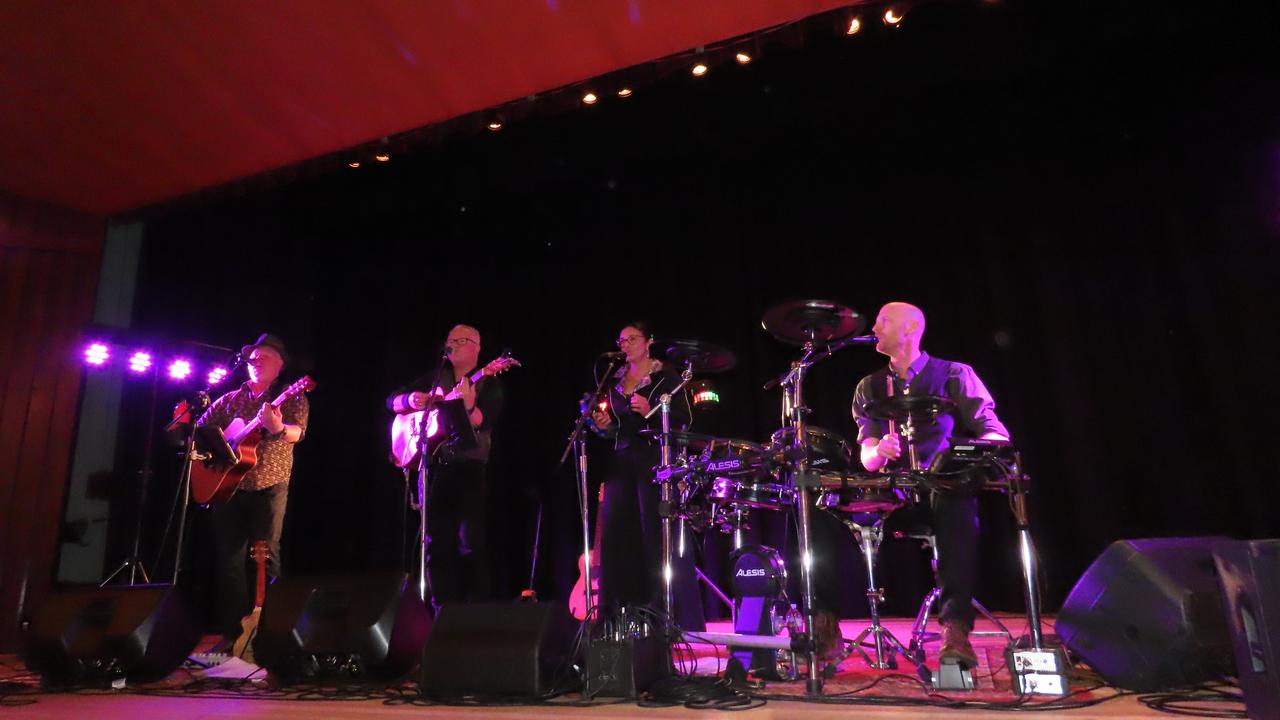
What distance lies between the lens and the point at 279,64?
440 cm

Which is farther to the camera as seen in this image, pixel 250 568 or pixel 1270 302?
pixel 250 568

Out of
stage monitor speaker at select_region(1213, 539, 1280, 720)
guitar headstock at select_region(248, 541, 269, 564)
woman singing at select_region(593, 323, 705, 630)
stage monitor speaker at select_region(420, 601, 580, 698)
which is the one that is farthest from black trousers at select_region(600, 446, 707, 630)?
stage monitor speaker at select_region(1213, 539, 1280, 720)

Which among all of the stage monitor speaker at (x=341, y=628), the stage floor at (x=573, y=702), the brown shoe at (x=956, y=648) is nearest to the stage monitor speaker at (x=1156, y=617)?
the stage floor at (x=573, y=702)

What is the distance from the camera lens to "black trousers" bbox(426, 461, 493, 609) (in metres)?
4.07

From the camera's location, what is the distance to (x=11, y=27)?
13.4 ft

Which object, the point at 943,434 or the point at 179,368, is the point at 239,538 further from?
the point at 943,434

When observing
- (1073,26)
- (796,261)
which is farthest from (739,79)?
(1073,26)

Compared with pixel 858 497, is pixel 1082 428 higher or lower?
higher

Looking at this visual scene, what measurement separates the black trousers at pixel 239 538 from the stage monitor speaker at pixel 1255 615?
4077 millimetres

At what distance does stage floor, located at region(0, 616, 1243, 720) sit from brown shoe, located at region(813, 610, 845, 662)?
0.08 meters

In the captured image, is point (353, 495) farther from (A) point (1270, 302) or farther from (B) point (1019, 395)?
(A) point (1270, 302)

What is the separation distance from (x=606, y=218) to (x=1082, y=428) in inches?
143

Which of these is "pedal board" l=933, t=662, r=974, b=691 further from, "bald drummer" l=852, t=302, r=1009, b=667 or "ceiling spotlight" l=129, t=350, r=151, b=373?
"ceiling spotlight" l=129, t=350, r=151, b=373

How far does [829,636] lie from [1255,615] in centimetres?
148
